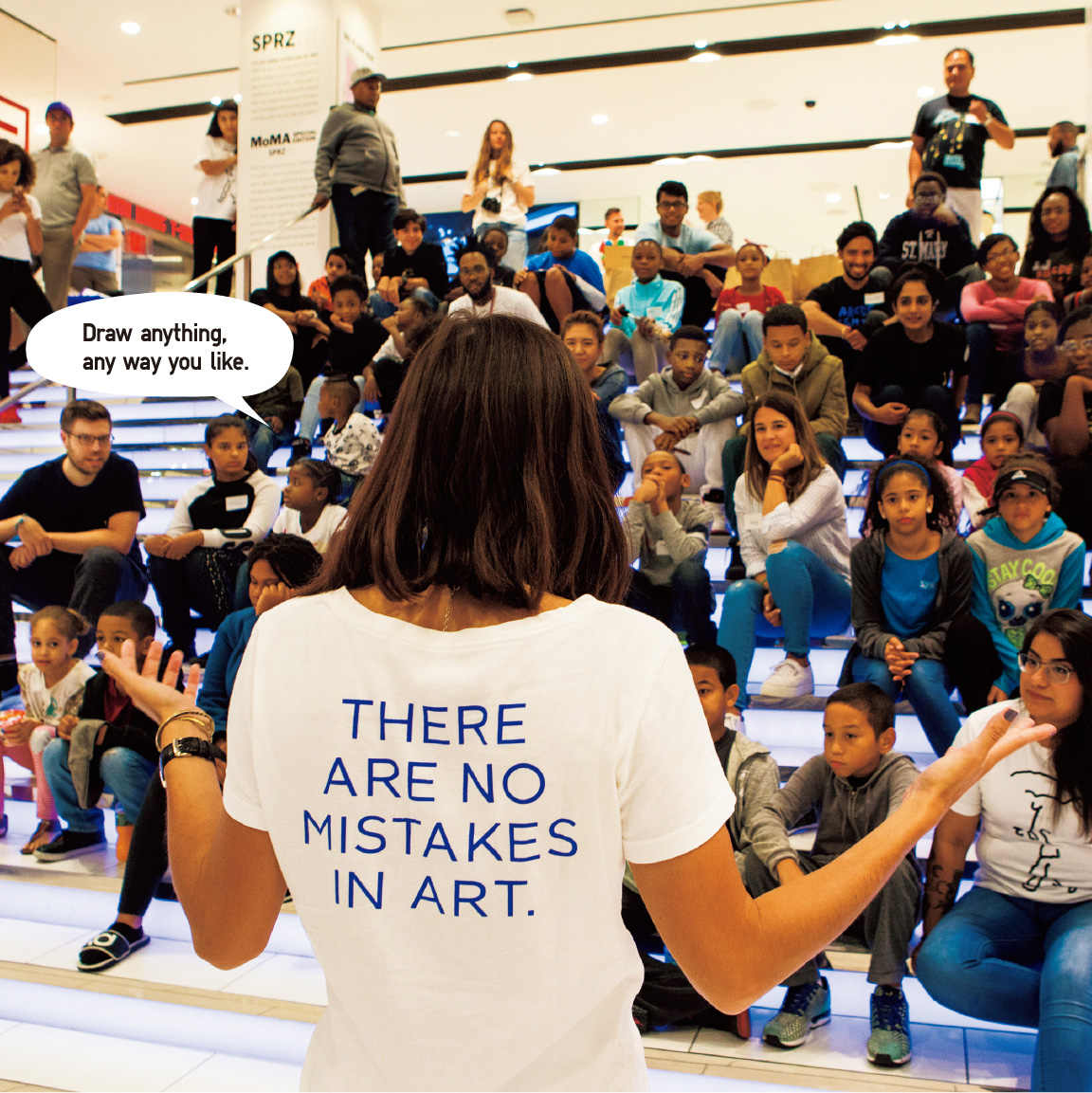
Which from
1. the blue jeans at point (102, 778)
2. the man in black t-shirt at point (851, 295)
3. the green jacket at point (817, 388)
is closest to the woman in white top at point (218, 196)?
the man in black t-shirt at point (851, 295)

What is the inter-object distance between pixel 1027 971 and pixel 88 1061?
6.94ft

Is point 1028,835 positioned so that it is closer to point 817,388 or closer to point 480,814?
point 480,814

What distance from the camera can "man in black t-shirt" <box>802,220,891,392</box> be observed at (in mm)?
5186

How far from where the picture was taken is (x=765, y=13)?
27.9 feet

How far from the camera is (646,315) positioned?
5.71 metres

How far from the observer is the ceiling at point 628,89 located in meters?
8.55

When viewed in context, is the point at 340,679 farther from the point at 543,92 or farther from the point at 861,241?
the point at 543,92

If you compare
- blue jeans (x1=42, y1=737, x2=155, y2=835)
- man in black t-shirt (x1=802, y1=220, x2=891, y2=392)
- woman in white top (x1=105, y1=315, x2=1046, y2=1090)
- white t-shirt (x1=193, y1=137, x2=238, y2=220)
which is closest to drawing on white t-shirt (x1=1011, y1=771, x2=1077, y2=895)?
woman in white top (x1=105, y1=315, x2=1046, y2=1090)

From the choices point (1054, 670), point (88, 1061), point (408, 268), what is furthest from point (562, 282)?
point (88, 1061)

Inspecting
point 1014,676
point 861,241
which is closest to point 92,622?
point 1014,676

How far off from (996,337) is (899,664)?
2.77m

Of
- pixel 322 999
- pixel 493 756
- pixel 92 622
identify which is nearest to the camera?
pixel 493 756

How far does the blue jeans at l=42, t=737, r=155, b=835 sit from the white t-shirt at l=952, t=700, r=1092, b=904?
227 centimetres

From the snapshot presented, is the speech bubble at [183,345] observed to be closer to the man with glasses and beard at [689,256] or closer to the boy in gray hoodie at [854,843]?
the boy in gray hoodie at [854,843]
